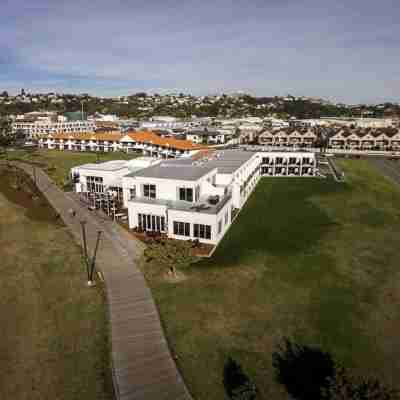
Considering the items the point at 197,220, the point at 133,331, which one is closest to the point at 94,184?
the point at 197,220

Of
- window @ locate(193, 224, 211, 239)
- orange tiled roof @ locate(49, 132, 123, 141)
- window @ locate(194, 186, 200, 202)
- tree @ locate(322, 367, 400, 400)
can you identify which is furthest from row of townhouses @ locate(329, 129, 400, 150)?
tree @ locate(322, 367, 400, 400)

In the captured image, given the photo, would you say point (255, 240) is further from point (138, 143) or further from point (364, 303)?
point (138, 143)

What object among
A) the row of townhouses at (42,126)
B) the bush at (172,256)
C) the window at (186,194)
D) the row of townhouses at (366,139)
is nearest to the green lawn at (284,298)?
the bush at (172,256)

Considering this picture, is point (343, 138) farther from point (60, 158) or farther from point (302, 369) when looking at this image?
point (302, 369)

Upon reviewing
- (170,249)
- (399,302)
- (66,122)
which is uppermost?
(66,122)

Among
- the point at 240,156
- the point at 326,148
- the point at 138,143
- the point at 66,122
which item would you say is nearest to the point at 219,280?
the point at 240,156

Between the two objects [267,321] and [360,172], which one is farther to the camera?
[360,172]
